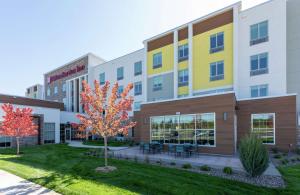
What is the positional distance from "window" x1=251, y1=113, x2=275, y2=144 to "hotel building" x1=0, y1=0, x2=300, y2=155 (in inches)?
3.1

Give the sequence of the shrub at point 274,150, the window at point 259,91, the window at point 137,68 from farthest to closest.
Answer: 1. the window at point 137,68
2. the window at point 259,91
3. the shrub at point 274,150

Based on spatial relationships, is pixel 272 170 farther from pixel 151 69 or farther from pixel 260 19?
pixel 151 69

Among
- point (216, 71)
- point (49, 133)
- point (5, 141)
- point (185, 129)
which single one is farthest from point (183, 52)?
point (5, 141)

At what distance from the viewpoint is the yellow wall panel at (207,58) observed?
898 inches

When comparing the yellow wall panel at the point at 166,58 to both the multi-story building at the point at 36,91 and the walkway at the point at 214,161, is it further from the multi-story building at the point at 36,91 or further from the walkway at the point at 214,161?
the multi-story building at the point at 36,91

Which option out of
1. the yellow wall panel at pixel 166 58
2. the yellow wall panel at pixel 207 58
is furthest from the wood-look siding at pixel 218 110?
the yellow wall panel at pixel 166 58

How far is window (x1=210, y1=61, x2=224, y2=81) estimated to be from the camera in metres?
23.3

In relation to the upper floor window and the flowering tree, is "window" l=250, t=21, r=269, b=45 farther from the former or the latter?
the flowering tree

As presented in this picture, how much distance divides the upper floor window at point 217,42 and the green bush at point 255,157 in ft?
54.1

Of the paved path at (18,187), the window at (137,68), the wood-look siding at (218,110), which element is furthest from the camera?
the window at (137,68)

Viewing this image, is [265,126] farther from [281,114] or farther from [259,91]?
[259,91]

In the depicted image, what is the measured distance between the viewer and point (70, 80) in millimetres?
43625

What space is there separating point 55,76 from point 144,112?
3456 centimetres

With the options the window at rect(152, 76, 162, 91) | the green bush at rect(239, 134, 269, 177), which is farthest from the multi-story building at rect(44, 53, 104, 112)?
the green bush at rect(239, 134, 269, 177)
